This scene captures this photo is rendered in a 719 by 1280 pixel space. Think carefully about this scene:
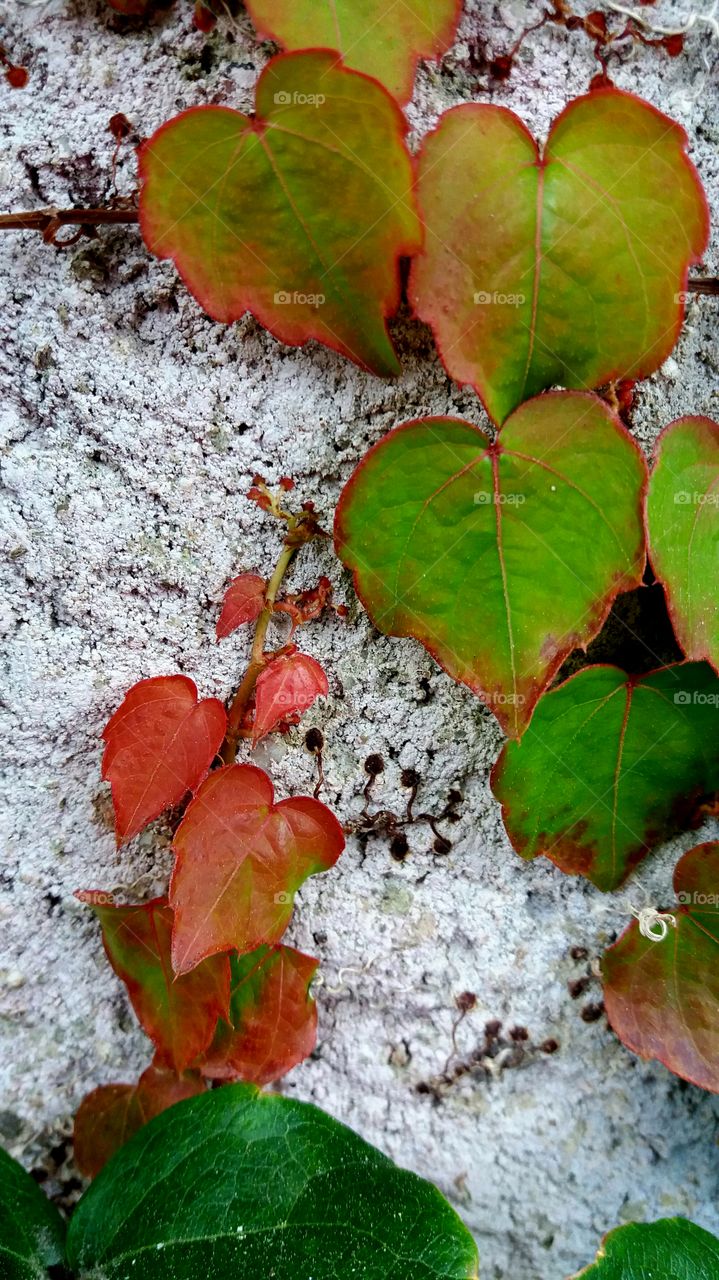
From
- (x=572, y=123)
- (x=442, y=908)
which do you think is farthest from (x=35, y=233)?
(x=442, y=908)

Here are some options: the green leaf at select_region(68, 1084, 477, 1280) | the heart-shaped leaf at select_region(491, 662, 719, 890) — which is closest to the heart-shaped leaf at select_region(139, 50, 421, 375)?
the heart-shaped leaf at select_region(491, 662, 719, 890)

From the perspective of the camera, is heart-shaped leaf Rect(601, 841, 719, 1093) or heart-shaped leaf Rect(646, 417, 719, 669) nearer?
heart-shaped leaf Rect(646, 417, 719, 669)

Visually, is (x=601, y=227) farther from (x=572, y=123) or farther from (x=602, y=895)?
(x=602, y=895)

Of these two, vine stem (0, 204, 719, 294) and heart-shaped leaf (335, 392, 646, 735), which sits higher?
→ vine stem (0, 204, 719, 294)
